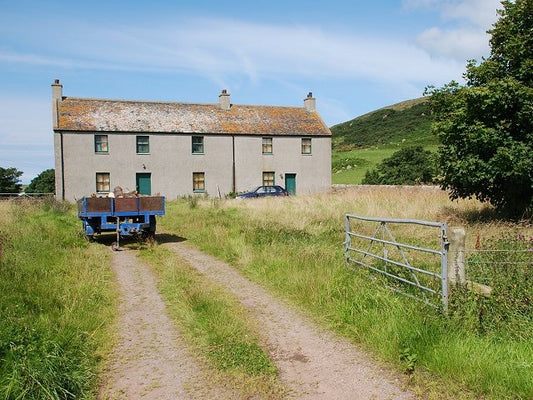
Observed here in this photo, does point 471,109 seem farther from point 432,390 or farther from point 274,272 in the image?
point 432,390

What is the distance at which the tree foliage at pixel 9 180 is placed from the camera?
4647 cm

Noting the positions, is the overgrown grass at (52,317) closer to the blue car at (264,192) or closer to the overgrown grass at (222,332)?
the overgrown grass at (222,332)

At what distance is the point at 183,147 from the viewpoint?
3434cm

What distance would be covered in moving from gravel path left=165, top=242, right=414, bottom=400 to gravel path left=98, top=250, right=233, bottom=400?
0.90 m

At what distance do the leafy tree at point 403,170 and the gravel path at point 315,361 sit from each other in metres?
30.8

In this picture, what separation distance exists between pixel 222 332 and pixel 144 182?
94.9ft

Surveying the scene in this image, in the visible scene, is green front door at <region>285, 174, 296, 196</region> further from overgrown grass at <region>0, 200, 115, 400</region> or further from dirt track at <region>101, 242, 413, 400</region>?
dirt track at <region>101, 242, 413, 400</region>

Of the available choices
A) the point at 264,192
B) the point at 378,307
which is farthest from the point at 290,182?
the point at 378,307

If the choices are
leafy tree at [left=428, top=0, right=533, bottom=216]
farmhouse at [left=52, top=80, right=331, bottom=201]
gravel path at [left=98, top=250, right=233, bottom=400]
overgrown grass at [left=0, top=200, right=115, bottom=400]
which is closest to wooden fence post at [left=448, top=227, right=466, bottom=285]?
gravel path at [left=98, top=250, right=233, bottom=400]

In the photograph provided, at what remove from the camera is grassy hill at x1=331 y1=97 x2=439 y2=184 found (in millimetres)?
51484

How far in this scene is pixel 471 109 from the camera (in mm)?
12914

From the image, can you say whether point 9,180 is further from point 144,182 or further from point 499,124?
point 499,124

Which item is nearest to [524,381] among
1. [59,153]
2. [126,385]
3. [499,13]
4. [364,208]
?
[126,385]

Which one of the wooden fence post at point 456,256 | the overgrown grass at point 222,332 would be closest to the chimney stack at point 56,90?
the overgrown grass at point 222,332
